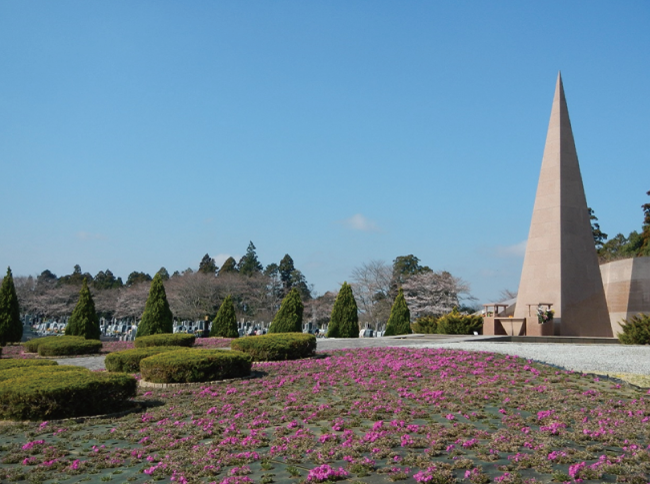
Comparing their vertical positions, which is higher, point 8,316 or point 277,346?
point 277,346

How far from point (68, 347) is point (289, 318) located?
Answer: 8851 millimetres

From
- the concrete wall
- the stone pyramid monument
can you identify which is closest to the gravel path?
the stone pyramid monument

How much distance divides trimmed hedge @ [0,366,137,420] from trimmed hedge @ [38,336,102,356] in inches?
439

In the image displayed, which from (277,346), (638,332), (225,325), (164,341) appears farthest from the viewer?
(225,325)

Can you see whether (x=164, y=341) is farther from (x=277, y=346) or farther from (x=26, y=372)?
(x=26, y=372)

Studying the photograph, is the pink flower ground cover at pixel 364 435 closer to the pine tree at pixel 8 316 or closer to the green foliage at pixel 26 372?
the green foliage at pixel 26 372

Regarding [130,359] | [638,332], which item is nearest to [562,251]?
[638,332]

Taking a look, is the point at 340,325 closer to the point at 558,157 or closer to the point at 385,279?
the point at 558,157

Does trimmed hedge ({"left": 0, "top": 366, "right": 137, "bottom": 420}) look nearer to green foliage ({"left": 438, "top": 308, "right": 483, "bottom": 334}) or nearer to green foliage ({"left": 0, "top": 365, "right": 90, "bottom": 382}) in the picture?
green foliage ({"left": 0, "top": 365, "right": 90, "bottom": 382})

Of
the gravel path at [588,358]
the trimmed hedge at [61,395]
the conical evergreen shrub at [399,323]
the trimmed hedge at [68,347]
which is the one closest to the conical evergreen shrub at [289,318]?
the conical evergreen shrub at [399,323]

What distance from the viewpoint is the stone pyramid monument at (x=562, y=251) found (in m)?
22.7

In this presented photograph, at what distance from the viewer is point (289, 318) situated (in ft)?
78.3

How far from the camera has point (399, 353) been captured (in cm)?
1314

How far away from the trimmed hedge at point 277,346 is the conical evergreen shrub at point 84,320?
13.2 m
